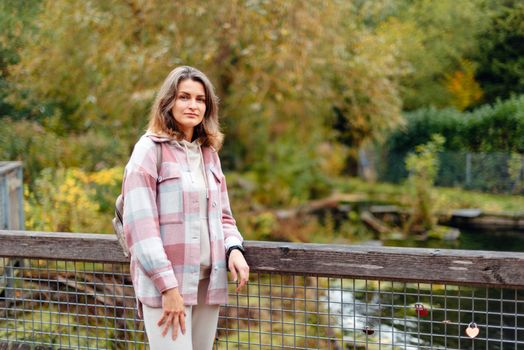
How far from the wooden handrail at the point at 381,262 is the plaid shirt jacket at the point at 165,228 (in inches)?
12.7

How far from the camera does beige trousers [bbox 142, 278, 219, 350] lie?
7.21 feet

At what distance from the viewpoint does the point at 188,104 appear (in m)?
2.25

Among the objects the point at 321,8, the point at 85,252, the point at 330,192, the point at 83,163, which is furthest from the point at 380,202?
the point at 85,252

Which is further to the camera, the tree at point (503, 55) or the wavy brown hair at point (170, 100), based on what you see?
the tree at point (503, 55)

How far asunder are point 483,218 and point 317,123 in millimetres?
3648

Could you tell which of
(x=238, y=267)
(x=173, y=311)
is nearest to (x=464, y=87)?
(x=238, y=267)

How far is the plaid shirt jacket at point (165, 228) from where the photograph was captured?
2.11 meters

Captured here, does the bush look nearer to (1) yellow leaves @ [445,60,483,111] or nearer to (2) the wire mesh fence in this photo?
(1) yellow leaves @ [445,60,483,111]

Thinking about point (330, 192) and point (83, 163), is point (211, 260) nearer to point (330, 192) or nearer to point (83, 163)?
point (83, 163)

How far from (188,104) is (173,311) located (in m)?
0.70

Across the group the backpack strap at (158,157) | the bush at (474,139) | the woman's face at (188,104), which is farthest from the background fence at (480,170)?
the backpack strap at (158,157)

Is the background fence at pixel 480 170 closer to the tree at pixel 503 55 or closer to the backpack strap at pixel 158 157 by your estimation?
the tree at pixel 503 55

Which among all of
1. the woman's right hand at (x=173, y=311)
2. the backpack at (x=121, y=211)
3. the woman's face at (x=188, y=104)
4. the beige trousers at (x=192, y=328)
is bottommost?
the beige trousers at (x=192, y=328)

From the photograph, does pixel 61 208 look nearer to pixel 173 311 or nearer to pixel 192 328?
pixel 192 328
